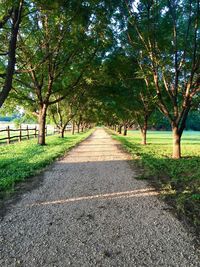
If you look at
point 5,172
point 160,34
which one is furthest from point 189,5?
point 5,172

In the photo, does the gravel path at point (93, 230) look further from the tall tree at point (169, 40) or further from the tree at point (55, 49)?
the tall tree at point (169, 40)

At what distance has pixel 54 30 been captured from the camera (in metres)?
13.5

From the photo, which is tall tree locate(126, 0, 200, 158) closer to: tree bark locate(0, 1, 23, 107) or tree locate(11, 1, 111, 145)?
tree locate(11, 1, 111, 145)

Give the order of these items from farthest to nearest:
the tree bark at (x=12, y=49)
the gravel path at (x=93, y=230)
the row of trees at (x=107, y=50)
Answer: the row of trees at (x=107, y=50) → the tree bark at (x=12, y=49) → the gravel path at (x=93, y=230)

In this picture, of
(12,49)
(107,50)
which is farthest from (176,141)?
(12,49)

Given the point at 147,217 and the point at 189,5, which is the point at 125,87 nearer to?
the point at 189,5

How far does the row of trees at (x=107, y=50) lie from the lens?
9703 mm

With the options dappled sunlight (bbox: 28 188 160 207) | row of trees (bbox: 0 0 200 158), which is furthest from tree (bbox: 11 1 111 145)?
dappled sunlight (bbox: 28 188 160 207)

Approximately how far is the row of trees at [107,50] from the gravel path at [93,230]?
3.82 meters

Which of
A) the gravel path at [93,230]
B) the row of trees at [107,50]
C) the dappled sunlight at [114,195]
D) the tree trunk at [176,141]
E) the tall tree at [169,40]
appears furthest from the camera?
the tree trunk at [176,141]

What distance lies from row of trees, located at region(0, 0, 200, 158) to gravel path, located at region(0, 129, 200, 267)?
382 centimetres

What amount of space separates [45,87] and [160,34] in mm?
11123

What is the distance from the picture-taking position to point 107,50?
15375 mm

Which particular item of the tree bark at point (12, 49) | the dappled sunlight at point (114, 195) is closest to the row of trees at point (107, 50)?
the tree bark at point (12, 49)
